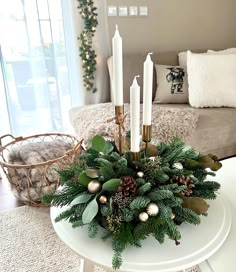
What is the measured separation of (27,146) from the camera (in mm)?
1797

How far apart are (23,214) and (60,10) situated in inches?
61.6

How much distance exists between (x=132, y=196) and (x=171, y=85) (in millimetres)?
1681

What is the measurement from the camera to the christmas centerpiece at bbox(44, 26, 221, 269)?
2.01ft

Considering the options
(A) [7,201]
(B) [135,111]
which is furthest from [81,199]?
(A) [7,201]

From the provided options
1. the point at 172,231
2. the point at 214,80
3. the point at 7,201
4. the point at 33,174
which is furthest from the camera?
the point at 214,80

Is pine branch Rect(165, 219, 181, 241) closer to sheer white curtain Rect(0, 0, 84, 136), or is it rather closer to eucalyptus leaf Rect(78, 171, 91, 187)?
eucalyptus leaf Rect(78, 171, 91, 187)

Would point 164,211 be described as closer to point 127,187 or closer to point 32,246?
point 127,187

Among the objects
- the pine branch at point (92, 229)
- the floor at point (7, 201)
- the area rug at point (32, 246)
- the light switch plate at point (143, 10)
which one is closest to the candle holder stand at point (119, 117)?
the pine branch at point (92, 229)

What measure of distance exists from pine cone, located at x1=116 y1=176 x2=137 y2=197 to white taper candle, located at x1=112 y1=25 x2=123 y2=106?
195 millimetres

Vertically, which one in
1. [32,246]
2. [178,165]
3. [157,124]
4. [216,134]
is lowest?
[32,246]

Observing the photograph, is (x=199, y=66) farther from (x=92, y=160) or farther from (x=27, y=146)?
(x=92, y=160)

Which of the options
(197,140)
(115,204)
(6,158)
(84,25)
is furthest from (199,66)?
(115,204)

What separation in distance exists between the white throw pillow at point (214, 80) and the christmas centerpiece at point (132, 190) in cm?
138

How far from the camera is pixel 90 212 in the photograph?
0.62m
